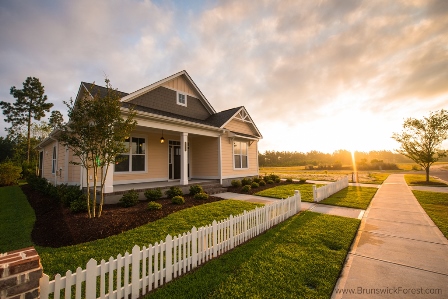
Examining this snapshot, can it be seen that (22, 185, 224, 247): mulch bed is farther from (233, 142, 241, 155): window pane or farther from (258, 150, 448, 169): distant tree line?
(258, 150, 448, 169): distant tree line

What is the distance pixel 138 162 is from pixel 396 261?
36.2 feet

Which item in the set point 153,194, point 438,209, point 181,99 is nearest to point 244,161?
point 181,99

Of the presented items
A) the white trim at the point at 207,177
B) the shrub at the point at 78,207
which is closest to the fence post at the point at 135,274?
the shrub at the point at 78,207

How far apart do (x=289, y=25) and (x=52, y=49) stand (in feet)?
34.1

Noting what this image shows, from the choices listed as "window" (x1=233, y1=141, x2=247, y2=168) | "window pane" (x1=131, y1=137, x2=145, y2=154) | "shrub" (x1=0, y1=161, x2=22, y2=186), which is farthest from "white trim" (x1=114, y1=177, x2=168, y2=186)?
"shrub" (x1=0, y1=161, x2=22, y2=186)

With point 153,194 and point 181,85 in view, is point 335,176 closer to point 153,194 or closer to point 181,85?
point 181,85

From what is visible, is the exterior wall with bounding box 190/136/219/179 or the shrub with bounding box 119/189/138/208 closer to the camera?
the shrub with bounding box 119/189/138/208

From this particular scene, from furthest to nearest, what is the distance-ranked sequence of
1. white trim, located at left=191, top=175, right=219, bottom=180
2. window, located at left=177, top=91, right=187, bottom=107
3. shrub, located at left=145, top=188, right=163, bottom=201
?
window, located at left=177, top=91, right=187, bottom=107
white trim, located at left=191, top=175, right=219, bottom=180
shrub, located at left=145, top=188, right=163, bottom=201

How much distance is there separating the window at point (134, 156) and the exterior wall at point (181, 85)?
4.30 m

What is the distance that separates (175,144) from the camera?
13062 mm

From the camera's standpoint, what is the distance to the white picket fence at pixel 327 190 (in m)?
9.34

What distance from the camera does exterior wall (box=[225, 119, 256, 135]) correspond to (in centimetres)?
1491

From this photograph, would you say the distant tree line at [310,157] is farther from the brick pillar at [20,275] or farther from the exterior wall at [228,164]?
the brick pillar at [20,275]

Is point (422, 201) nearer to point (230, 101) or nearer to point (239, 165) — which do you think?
point (239, 165)
